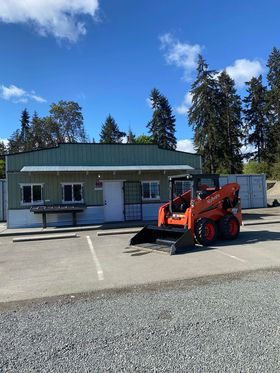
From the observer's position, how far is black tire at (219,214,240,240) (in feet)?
37.7

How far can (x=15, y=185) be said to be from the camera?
18.2 metres

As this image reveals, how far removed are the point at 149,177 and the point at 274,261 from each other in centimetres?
1251

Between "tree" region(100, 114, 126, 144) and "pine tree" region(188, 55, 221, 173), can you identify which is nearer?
"pine tree" region(188, 55, 221, 173)

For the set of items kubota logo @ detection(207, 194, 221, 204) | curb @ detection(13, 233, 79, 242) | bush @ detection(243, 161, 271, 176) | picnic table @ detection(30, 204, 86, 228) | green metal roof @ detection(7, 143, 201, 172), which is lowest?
curb @ detection(13, 233, 79, 242)

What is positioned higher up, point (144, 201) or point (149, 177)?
point (149, 177)

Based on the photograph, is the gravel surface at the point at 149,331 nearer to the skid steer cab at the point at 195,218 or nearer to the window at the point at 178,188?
the skid steer cab at the point at 195,218

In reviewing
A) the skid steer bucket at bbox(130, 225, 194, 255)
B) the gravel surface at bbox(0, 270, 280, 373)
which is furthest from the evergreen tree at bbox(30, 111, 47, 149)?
the gravel surface at bbox(0, 270, 280, 373)

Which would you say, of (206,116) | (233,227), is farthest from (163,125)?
(233,227)

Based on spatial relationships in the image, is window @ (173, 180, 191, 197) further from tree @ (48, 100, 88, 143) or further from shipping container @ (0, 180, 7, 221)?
tree @ (48, 100, 88, 143)

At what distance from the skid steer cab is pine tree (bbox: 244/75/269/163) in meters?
43.2

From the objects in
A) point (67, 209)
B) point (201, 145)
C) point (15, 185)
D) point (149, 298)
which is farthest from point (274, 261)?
point (201, 145)

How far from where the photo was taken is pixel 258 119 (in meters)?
52.6

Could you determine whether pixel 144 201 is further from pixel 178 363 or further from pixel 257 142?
pixel 257 142

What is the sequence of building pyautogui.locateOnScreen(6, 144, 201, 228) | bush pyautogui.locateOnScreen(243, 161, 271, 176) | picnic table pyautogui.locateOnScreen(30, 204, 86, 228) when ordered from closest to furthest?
picnic table pyautogui.locateOnScreen(30, 204, 86, 228) < building pyautogui.locateOnScreen(6, 144, 201, 228) < bush pyautogui.locateOnScreen(243, 161, 271, 176)
